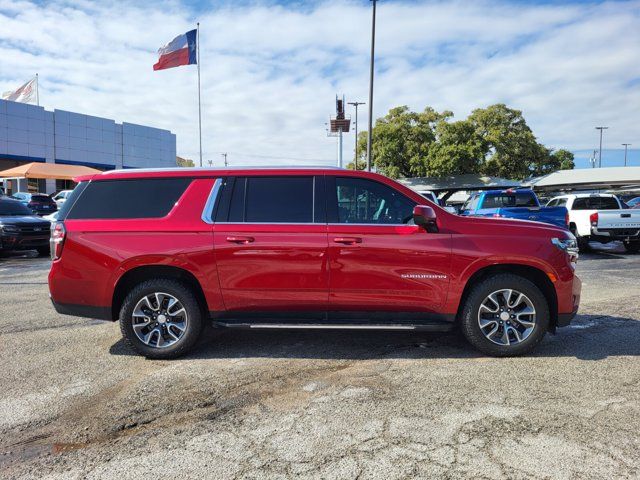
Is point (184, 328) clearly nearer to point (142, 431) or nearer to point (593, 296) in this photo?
point (142, 431)

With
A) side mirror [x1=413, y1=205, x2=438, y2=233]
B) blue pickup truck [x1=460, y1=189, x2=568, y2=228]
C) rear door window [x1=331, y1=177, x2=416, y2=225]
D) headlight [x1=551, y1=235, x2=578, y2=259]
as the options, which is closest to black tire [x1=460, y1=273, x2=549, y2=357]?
headlight [x1=551, y1=235, x2=578, y2=259]

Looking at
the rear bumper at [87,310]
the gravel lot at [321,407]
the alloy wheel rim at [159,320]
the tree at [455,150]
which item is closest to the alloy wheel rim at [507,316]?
the gravel lot at [321,407]

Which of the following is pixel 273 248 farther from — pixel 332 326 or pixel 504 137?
pixel 504 137

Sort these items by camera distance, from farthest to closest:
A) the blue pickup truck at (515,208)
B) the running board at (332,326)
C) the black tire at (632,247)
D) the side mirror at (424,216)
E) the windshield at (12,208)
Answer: the black tire at (632,247), the windshield at (12,208), the blue pickup truck at (515,208), the running board at (332,326), the side mirror at (424,216)

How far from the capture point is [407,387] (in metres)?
4.02

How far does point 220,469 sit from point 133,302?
2360 millimetres

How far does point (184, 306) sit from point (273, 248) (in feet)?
3.43

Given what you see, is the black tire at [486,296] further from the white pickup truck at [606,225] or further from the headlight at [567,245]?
the white pickup truck at [606,225]

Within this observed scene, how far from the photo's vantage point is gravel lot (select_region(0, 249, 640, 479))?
290 cm

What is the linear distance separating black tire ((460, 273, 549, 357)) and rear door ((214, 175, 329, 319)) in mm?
1386

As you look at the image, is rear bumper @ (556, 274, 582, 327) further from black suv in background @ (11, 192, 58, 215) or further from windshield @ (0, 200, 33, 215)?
black suv in background @ (11, 192, 58, 215)

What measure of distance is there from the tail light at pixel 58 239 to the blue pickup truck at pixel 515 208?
34.1 feet

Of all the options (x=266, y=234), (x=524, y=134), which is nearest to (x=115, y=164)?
(x=524, y=134)

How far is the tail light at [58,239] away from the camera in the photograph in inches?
187
